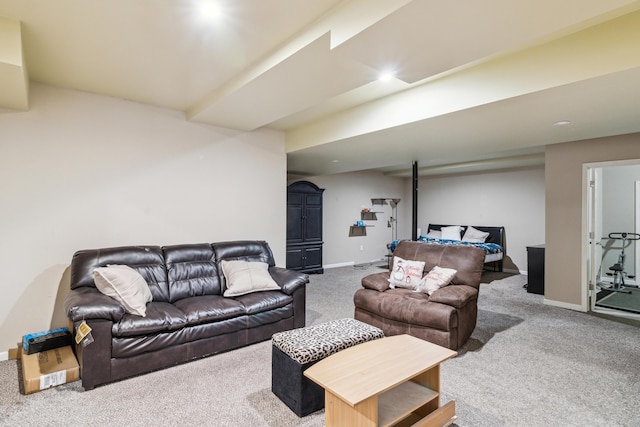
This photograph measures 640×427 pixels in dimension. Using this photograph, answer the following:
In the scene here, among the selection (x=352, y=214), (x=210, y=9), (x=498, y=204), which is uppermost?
(x=210, y=9)

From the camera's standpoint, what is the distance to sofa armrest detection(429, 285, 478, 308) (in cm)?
311

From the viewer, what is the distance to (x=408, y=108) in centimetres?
342

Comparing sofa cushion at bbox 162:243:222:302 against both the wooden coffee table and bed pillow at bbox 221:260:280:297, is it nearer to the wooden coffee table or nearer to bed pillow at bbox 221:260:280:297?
bed pillow at bbox 221:260:280:297

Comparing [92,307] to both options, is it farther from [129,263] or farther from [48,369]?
[129,263]

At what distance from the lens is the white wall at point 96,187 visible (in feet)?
10.2

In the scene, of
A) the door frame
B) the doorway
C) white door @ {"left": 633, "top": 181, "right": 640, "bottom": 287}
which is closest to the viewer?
the door frame

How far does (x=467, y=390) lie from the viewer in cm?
249

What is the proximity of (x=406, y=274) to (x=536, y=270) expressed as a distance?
3154 mm

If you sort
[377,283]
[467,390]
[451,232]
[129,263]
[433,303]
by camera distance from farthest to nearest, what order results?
[451,232]
[377,283]
[129,263]
[433,303]
[467,390]

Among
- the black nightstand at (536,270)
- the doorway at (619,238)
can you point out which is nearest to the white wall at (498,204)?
the doorway at (619,238)

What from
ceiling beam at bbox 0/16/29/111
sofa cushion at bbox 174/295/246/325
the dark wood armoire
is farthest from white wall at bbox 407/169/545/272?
ceiling beam at bbox 0/16/29/111

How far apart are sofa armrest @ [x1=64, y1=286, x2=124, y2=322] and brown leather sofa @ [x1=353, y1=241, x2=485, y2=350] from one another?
2352 mm

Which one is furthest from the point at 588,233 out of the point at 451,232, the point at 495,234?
the point at 451,232

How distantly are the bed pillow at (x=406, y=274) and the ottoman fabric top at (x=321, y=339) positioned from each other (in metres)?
1.26
